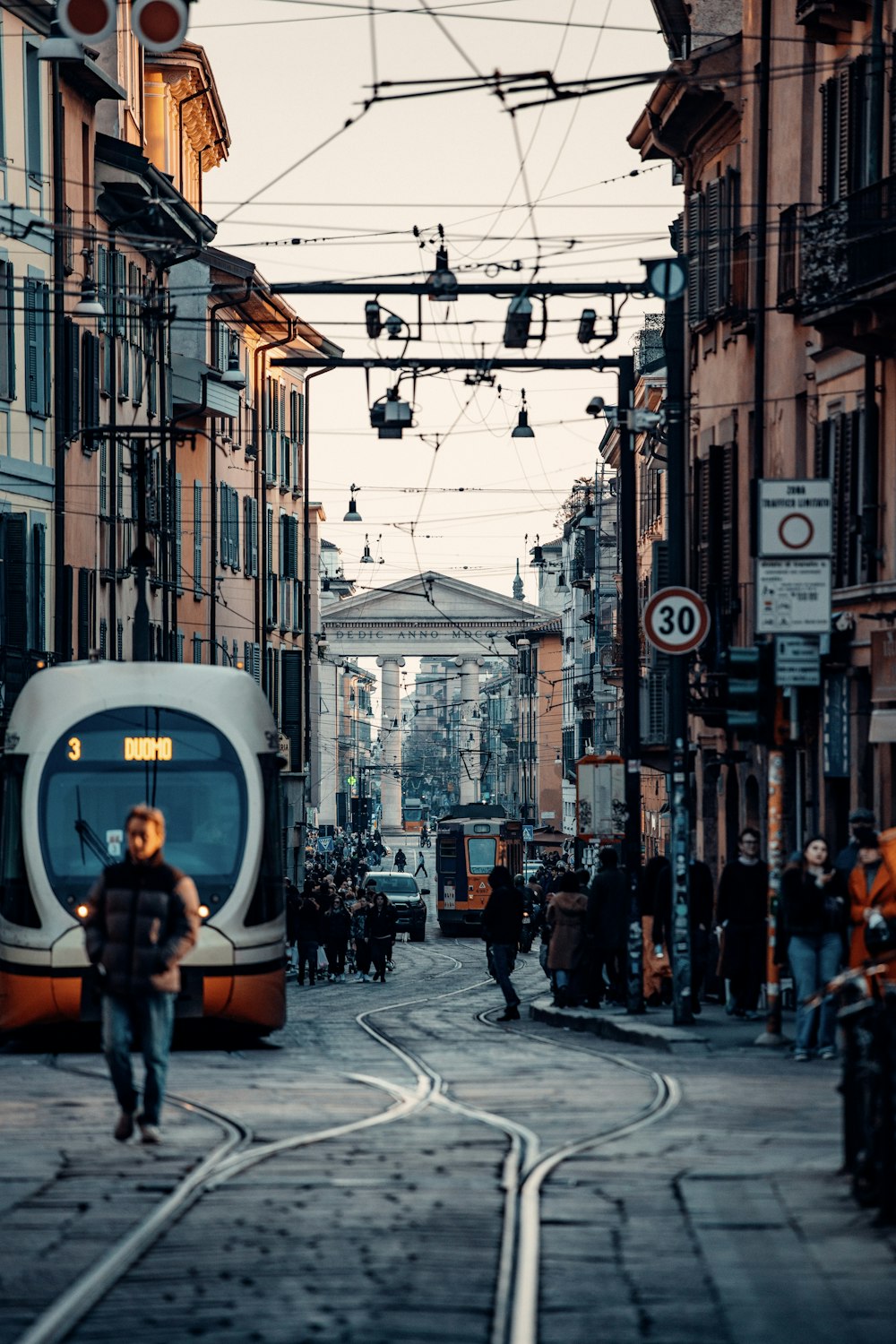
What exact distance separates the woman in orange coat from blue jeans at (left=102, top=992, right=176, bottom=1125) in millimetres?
3744

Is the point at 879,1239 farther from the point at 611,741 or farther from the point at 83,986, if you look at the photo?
the point at 611,741

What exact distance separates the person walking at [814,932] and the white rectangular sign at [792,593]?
1617 mm

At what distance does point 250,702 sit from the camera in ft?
67.7

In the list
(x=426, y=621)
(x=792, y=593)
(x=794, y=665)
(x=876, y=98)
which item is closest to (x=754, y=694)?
(x=794, y=665)

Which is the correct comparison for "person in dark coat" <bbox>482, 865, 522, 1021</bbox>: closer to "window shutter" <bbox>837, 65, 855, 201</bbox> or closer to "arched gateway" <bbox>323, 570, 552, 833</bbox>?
"window shutter" <bbox>837, 65, 855, 201</bbox>

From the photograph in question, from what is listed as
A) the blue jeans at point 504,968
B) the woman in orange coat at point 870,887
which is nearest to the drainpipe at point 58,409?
the blue jeans at point 504,968

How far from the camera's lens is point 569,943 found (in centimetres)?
2688

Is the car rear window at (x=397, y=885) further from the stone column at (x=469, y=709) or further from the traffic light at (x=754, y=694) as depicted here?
the stone column at (x=469, y=709)

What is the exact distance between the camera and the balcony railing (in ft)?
77.6

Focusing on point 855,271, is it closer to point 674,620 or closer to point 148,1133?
point 674,620

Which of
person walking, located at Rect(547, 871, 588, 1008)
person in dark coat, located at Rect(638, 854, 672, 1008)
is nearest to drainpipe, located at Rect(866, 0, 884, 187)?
person in dark coat, located at Rect(638, 854, 672, 1008)

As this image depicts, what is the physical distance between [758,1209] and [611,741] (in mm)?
79885

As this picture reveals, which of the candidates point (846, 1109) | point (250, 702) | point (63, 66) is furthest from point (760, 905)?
point (63, 66)

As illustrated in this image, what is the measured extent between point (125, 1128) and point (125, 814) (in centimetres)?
749
